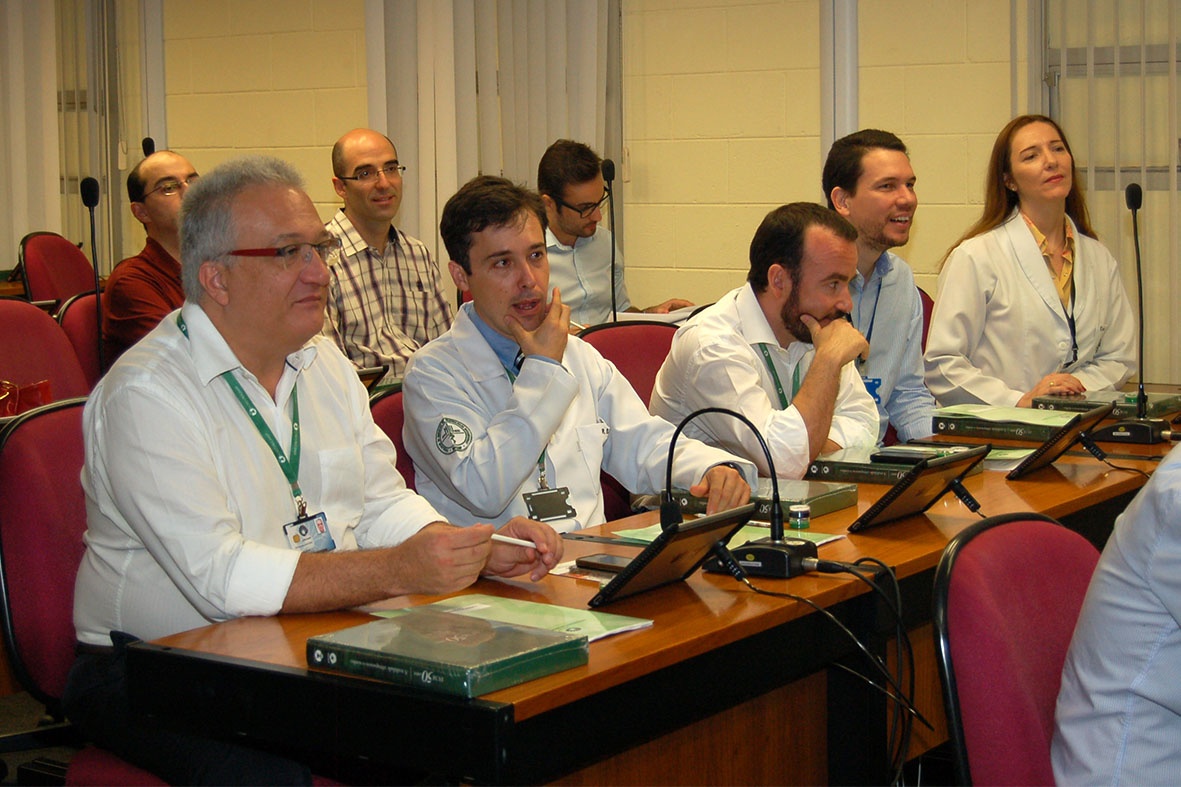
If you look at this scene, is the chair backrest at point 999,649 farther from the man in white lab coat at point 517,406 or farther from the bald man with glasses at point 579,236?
the bald man with glasses at point 579,236

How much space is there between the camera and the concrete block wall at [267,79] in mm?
5828

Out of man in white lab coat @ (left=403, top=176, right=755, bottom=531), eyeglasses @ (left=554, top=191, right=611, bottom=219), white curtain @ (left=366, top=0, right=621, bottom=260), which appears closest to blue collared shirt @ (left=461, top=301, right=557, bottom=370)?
man in white lab coat @ (left=403, top=176, right=755, bottom=531)

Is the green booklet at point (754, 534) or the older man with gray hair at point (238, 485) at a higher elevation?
the older man with gray hair at point (238, 485)

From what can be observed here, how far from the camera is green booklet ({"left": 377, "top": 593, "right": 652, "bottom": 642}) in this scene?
1.48 m

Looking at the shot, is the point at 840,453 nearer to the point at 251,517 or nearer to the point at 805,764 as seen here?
the point at 805,764

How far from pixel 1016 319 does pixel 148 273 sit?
102 inches

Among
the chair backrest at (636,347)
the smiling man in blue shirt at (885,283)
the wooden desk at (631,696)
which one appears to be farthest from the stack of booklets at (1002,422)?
the wooden desk at (631,696)

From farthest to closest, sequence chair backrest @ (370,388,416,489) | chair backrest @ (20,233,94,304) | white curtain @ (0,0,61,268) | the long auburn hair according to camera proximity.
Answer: white curtain @ (0,0,61,268) → chair backrest @ (20,233,94,304) → the long auburn hair → chair backrest @ (370,388,416,489)

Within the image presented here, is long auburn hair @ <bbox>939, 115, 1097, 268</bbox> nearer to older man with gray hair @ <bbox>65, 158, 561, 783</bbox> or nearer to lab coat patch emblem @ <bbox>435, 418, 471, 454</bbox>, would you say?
lab coat patch emblem @ <bbox>435, 418, 471, 454</bbox>

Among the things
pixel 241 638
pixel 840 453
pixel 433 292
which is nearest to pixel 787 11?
pixel 433 292

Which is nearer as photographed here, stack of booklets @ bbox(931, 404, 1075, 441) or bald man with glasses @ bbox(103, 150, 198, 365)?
stack of booklets @ bbox(931, 404, 1075, 441)

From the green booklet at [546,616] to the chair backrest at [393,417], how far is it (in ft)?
2.75

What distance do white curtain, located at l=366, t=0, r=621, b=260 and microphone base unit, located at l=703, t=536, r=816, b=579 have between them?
10.7 feet

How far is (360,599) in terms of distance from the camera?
5.37 feet
